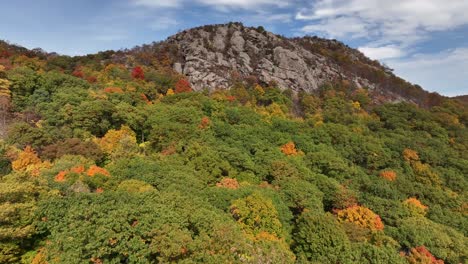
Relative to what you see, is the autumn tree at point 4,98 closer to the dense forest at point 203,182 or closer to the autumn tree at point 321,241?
the dense forest at point 203,182

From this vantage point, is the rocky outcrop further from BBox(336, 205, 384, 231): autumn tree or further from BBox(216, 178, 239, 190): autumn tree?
BBox(336, 205, 384, 231): autumn tree

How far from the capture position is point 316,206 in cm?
3394

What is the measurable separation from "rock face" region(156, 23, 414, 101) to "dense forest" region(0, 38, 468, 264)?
623 inches

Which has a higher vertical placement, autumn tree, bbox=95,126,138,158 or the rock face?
the rock face

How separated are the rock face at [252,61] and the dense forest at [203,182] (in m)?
15.8

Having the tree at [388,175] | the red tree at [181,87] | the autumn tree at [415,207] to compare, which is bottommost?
the autumn tree at [415,207]

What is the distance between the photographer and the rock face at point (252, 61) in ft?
278

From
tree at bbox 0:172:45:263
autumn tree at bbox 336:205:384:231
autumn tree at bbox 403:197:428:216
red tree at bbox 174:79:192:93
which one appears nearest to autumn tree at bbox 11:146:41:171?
tree at bbox 0:172:45:263

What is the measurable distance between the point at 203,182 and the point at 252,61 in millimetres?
64590

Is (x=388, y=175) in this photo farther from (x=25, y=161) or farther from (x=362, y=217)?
(x=25, y=161)

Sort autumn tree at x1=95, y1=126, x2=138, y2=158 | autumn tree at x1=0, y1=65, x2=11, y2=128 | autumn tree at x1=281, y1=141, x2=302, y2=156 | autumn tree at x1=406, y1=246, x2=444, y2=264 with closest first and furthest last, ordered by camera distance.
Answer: autumn tree at x1=406, y1=246, x2=444, y2=264 → autumn tree at x1=95, y1=126, x2=138, y2=158 → autumn tree at x1=0, y1=65, x2=11, y2=128 → autumn tree at x1=281, y1=141, x2=302, y2=156

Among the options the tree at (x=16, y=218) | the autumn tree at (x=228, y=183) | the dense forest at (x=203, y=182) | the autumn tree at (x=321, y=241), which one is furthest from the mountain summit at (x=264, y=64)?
the tree at (x=16, y=218)

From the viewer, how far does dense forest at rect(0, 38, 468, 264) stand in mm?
20172

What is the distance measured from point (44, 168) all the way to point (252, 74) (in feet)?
214
